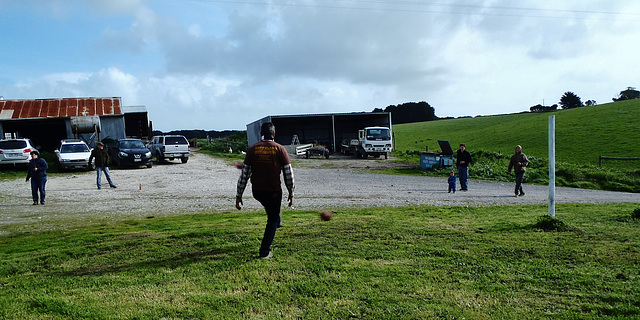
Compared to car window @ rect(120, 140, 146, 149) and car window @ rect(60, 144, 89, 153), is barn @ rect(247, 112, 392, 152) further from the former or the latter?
car window @ rect(60, 144, 89, 153)

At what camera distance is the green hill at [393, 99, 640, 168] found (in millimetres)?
37900

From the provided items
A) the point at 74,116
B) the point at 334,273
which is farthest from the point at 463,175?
the point at 74,116

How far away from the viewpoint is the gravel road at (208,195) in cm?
1192

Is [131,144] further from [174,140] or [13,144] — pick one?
[13,144]

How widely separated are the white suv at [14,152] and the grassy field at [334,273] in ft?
59.8

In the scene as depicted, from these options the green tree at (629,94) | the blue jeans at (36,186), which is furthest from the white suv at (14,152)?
the green tree at (629,94)

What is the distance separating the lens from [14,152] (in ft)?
74.1

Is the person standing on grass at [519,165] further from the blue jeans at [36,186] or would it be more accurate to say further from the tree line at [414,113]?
the tree line at [414,113]

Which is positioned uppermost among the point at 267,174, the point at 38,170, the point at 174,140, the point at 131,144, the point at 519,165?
the point at 174,140

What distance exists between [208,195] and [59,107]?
2511 cm

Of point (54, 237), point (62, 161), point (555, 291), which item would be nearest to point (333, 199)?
point (54, 237)

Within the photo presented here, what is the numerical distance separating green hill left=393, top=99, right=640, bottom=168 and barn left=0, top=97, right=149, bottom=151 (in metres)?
29.4

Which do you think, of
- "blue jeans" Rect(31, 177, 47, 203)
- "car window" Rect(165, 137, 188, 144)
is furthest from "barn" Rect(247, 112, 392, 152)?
"blue jeans" Rect(31, 177, 47, 203)

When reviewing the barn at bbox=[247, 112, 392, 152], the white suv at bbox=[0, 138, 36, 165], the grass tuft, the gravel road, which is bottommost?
the gravel road
